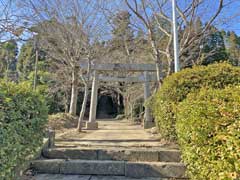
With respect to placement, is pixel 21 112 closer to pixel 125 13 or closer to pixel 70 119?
pixel 125 13

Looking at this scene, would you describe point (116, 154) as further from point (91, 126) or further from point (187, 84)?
point (91, 126)

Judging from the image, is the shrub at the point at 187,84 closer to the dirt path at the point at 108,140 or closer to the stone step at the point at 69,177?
the dirt path at the point at 108,140

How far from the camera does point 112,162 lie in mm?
3746

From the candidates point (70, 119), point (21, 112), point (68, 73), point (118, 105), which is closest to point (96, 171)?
point (21, 112)

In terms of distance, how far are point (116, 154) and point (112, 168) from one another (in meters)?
0.40

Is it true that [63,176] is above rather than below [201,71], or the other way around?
below

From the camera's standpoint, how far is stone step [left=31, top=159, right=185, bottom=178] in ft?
11.7

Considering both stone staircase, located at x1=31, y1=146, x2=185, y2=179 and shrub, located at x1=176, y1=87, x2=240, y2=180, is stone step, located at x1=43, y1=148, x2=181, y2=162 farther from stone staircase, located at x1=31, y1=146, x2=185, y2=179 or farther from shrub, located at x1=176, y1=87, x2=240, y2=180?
shrub, located at x1=176, y1=87, x2=240, y2=180

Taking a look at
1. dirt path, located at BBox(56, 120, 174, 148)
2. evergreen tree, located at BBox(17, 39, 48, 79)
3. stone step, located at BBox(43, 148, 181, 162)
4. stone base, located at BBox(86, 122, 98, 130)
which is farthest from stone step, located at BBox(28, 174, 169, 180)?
evergreen tree, located at BBox(17, 39, 48, 79)

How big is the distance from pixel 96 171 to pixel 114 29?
21.3ft

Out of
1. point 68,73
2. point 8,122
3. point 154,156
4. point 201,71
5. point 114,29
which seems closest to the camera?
point 8,122

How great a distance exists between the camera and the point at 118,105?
24.0m

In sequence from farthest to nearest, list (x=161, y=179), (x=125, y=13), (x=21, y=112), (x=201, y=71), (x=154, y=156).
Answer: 1. (x=125, y=13)
2. (x=201, y=71)
3. (x=154, y=156)
4. (x=161, y=179)
5. (x=21, y=112)

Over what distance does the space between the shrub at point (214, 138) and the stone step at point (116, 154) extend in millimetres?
1204
